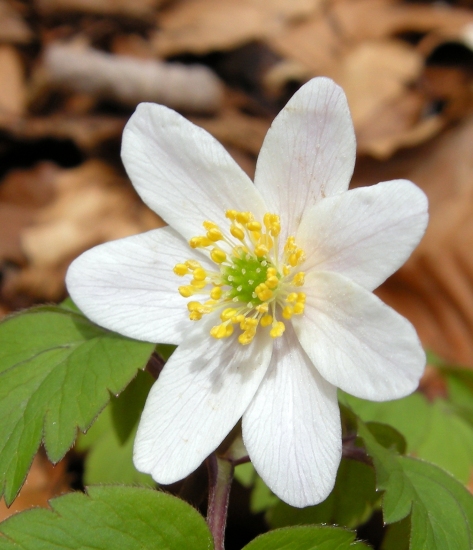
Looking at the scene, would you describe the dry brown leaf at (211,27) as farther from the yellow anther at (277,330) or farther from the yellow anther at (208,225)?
the yellow anther at (277,330)

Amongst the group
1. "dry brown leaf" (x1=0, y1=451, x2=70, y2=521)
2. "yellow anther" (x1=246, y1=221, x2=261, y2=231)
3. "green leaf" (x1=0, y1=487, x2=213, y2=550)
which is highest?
"yellow anther" (x1=246, y1=221, x2=261, y2=231)

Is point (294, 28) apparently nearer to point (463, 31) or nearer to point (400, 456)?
point (463, 31)

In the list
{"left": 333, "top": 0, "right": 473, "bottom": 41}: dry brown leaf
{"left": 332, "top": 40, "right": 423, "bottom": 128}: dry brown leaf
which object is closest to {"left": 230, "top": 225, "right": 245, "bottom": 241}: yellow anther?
{"left": 332, "top": 40, "right": 423, "bottom": 128}: dry brown leaf

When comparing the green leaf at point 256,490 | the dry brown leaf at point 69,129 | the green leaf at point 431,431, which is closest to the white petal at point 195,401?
the green leaf at point 256,490

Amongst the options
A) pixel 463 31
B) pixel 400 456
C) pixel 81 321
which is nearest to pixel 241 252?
pixel 81 321

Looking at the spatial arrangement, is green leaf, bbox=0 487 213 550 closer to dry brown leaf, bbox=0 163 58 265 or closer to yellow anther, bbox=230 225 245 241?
yellow anther, bbox=230 225 245 241

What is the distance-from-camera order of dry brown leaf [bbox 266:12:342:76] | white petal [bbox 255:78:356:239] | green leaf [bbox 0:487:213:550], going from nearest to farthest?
green leaf [bbox 0:487:213:550]
white petal [bbox 255:78:356:239]
dry brown leaf [bbox 266:12:342:76]
